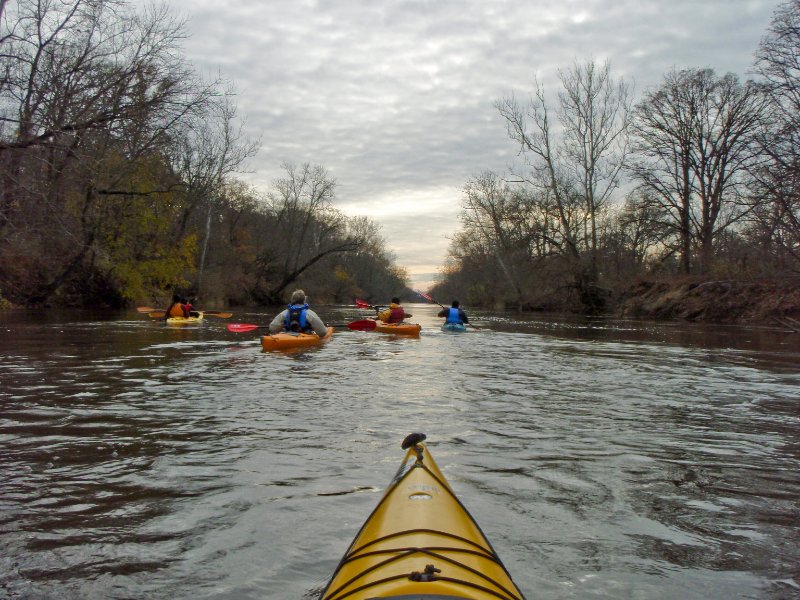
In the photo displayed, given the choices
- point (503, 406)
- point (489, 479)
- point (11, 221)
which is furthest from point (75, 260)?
point (489, 479)

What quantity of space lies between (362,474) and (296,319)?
862cm

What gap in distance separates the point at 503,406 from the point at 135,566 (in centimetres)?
483

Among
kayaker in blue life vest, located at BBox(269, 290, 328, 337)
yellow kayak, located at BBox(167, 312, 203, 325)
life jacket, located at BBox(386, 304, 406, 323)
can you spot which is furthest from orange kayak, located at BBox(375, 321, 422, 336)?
yellow kayak, located at BBox(167, 312, 203, 325)

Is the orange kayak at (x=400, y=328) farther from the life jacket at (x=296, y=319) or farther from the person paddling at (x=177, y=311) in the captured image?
the person paddling at (x=177, y=311)

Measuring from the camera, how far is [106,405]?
21.4 ft

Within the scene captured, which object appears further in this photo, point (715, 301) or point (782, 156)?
point (715, 301)

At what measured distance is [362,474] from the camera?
434 cm

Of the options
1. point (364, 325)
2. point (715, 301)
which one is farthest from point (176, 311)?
point (715, 301)

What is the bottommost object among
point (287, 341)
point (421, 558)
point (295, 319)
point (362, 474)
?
point (362, 474)

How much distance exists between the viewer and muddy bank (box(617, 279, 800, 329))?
76.2 feet

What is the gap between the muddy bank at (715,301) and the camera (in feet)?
76.2

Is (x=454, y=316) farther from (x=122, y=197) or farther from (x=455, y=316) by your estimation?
(x=122, y=197)

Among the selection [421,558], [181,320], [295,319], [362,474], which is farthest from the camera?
[181,320]

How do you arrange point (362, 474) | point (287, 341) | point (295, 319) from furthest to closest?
1. point (295, 319)
2. point (287, 341)
3. point (362, 474)
